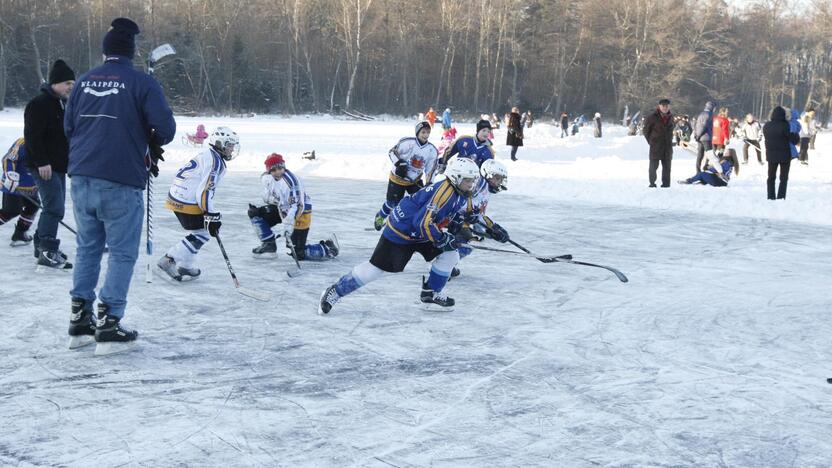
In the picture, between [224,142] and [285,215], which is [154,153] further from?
[285,215]

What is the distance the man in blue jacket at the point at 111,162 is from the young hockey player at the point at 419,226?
1.47m

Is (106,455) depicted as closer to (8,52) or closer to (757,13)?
(8,52)

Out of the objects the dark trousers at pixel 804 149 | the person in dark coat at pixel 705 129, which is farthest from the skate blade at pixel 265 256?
the dark trousers at pixel 804 149

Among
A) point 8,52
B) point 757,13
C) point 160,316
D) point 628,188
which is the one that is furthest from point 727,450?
point 757,13

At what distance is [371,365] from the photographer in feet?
14.1

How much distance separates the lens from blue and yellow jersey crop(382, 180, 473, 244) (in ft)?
Answer: 17.3

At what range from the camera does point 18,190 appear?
680 cm

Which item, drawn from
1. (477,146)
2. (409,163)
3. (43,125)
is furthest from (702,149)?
(43,125)

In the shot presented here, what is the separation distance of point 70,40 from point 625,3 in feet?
117

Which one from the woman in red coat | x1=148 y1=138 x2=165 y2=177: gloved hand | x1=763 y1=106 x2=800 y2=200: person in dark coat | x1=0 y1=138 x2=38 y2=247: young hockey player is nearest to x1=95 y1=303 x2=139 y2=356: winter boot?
x1=148 y1=138 x2=165 y2=177: gloved hand

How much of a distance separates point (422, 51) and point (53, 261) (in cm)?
5131

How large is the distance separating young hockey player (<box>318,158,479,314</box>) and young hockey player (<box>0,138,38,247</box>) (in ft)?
10.2

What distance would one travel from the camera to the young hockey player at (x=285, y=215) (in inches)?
283

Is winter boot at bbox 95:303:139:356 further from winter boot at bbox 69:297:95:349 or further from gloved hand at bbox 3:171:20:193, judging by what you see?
gloved hand at bbox 3:171:20:193
